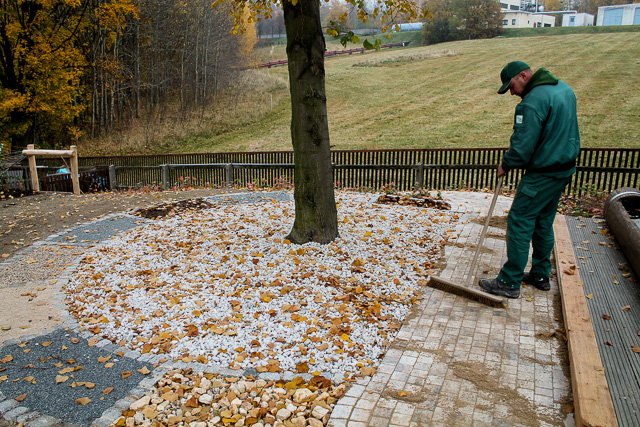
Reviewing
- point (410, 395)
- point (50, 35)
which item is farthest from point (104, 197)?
point (50, 35)

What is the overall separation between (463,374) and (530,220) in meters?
1.84

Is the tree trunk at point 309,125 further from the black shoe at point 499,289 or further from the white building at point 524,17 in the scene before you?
the white building at point 524,17

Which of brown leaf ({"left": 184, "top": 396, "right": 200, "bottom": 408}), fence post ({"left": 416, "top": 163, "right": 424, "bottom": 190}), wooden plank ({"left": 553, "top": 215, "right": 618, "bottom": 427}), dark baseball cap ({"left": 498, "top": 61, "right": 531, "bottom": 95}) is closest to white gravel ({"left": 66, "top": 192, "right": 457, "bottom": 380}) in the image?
brown leaf ({"left": 184, "top": 396, "right": 200, "bottom": 408})

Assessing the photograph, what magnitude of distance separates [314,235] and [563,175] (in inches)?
122

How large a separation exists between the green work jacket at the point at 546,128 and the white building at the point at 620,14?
79398 mm

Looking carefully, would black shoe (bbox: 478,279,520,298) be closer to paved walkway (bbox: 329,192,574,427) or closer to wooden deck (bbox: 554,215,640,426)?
paved walkway (bbox: 329,192,574,427)

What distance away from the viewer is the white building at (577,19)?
7437 centimetres

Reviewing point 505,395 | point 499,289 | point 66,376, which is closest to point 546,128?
point 499,289

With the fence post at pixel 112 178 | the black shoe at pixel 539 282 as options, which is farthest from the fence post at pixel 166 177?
the black shoe at pixel 539 282

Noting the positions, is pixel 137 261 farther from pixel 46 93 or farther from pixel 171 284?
pixel 46 93

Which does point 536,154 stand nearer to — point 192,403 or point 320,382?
point 320,382

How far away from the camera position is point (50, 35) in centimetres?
2112

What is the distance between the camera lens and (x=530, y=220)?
4.33 metres

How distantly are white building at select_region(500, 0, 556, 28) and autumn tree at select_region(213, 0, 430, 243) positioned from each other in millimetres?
73980
